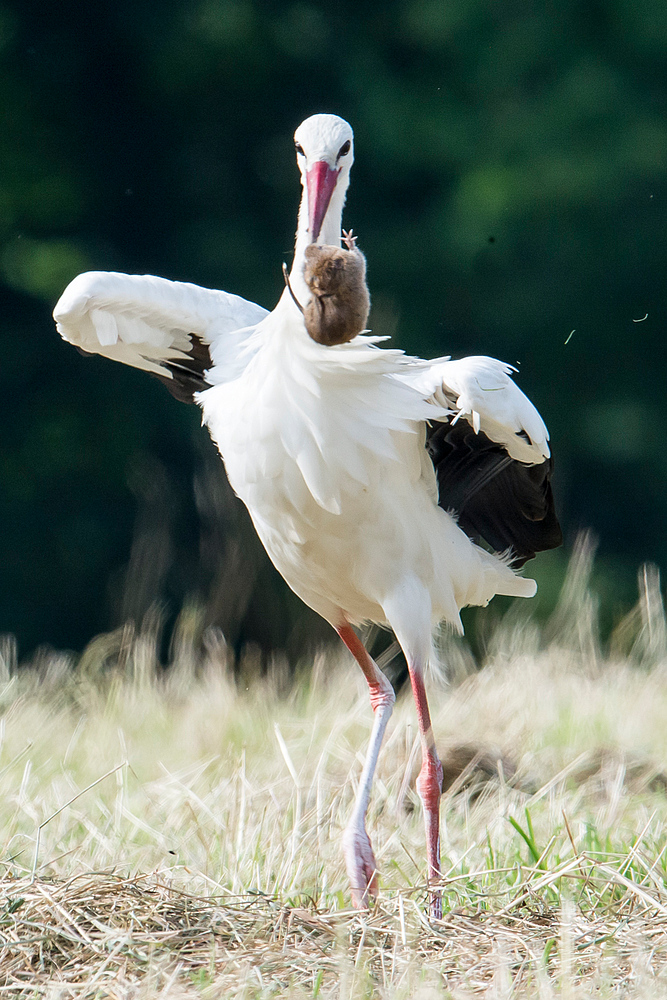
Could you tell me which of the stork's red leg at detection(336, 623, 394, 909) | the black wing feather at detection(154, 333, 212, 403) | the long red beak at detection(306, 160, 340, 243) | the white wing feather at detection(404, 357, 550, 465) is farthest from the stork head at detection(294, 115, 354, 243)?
the stork's red leg at detection(336, 623, 394, 909)

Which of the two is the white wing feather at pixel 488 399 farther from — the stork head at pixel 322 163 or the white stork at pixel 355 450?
the stork head at pixel 322 163

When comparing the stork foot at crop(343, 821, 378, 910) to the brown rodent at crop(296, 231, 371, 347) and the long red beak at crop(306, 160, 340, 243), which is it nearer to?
the brown rodent at crop(296, 231, 371, 347)

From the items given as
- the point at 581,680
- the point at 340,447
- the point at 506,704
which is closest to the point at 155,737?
the point at 506,704

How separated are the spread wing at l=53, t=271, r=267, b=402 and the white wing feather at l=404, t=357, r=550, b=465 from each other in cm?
54

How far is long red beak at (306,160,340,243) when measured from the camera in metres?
2.73

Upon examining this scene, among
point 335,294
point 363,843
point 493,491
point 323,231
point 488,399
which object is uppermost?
point 323,231

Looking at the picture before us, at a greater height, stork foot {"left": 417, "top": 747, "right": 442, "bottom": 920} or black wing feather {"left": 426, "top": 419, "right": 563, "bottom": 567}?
black wing feather {"left": 426, "top": 419, "right": 563, "bottom": 567}

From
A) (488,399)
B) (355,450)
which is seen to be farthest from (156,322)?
(488,399)

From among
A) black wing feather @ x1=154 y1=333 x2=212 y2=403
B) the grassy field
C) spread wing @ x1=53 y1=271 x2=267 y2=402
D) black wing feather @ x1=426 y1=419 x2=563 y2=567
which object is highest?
spread wing @ x1=53 y1=271 x2=267 y2=402

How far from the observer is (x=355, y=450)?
9.14 ft

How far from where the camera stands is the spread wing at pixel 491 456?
105 inches

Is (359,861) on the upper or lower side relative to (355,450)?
lower

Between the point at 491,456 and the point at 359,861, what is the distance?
97cm

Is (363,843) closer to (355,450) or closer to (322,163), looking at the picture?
(355,450)
